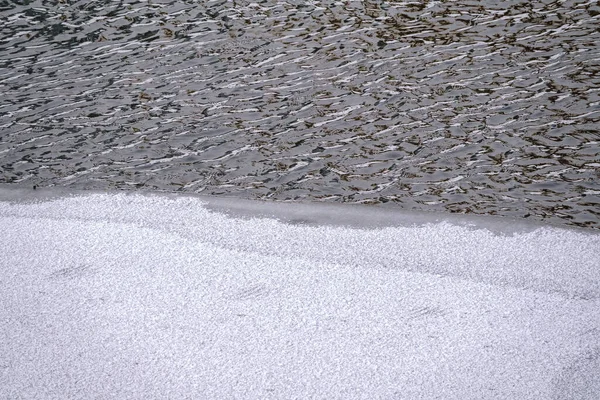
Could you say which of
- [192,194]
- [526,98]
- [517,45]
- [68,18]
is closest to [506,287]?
[192,194]

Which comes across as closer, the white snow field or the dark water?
the white snow field

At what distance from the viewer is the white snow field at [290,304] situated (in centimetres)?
261

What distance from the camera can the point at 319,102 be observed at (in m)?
5.18

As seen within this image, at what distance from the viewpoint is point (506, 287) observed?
304 cm

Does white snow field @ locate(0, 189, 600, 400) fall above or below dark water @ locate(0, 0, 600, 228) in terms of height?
above

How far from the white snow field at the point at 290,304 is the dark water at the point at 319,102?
594mm

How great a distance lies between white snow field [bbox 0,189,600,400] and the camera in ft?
8.57

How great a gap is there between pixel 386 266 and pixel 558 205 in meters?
1.19

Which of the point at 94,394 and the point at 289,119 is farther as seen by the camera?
the point at 289,119

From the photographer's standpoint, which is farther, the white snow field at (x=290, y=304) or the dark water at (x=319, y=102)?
the dark water at (x=319, y=102)

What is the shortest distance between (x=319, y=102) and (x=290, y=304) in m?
2.40

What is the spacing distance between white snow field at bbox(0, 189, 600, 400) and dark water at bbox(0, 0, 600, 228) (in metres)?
0.59

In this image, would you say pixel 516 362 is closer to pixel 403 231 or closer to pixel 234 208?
pixel 403 231

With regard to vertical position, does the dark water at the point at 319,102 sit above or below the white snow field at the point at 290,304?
below
